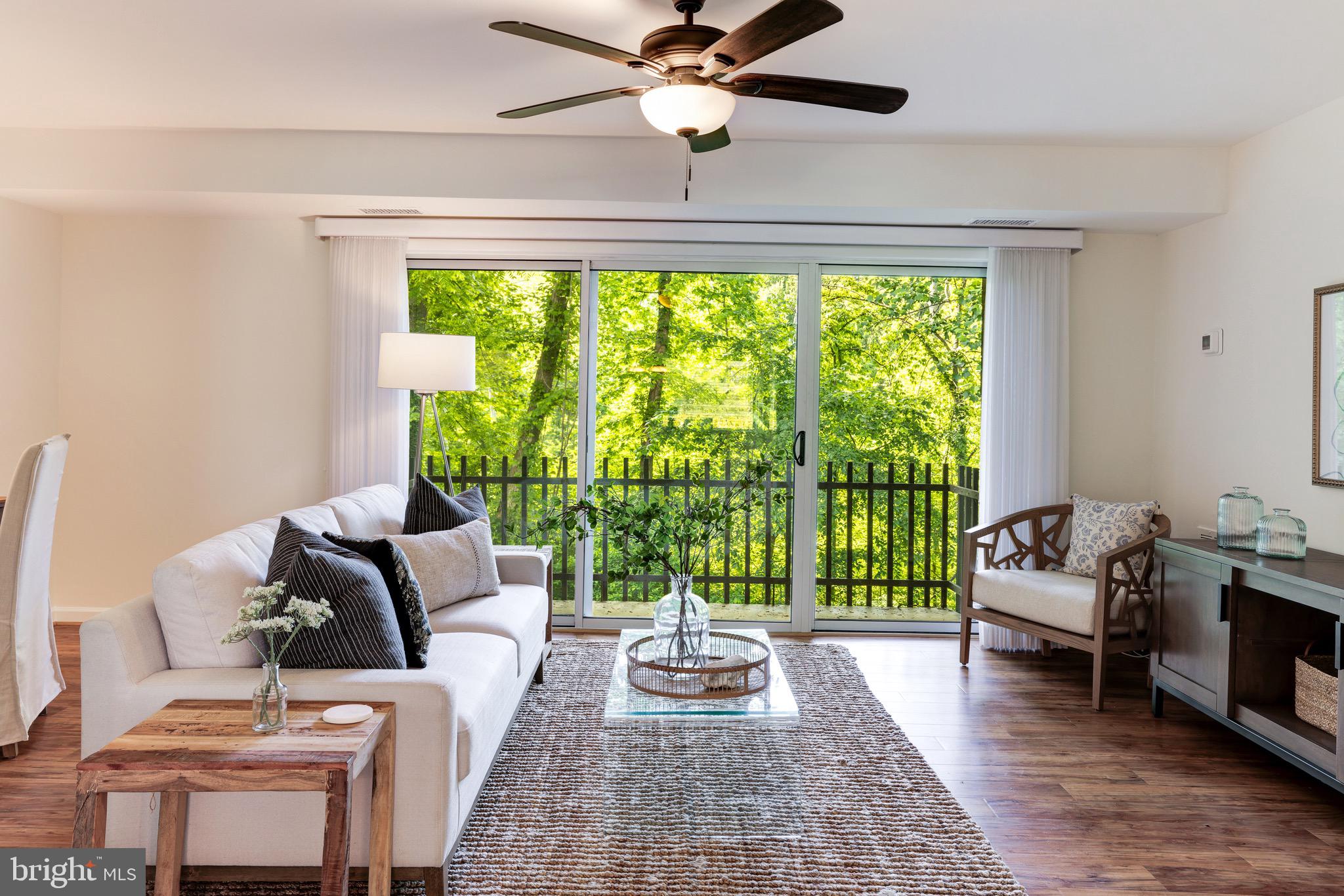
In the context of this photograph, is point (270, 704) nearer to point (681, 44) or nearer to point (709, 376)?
point (681, 44)

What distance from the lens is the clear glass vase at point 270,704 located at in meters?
1.83

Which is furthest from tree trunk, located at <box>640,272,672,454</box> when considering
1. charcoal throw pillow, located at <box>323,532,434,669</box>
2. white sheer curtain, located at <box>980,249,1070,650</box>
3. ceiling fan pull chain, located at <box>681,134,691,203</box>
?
charcoal throw pillow, located at <box>323,532,434,669</box>

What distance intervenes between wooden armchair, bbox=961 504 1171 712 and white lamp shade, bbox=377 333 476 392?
2782mm

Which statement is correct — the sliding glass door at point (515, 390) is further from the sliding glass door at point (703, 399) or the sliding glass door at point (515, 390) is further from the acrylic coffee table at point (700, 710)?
the acrylic coffee table at point (700, 710)

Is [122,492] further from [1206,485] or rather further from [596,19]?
[1206,485]

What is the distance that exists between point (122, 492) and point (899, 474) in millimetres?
4508

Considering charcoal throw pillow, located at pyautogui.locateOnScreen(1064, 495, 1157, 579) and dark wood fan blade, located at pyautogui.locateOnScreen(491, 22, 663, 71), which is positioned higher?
dark wood fan blade, located at pyautogui.locateOnScreen(491, 22, 663, 71)

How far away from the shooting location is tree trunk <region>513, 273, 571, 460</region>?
4.77m

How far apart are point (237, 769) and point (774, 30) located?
2112 mm

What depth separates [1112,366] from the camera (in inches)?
181

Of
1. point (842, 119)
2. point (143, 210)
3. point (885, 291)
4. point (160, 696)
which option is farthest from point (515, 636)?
point (143, 210)

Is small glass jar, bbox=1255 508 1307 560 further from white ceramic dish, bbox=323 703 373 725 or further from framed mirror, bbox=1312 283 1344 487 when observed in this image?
white ceramic dish, bbox=323 703 373 725

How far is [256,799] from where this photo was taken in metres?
1.97

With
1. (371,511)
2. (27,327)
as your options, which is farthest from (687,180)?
(27,327)
